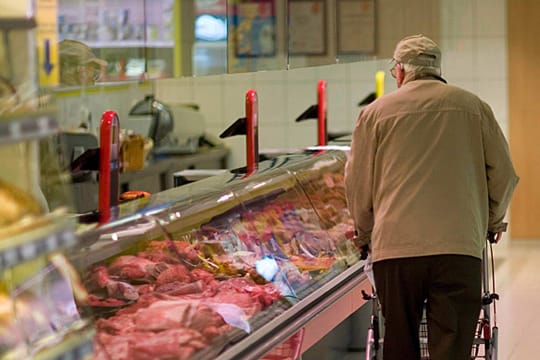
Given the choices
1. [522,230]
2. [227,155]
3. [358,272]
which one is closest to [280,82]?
[227,155]

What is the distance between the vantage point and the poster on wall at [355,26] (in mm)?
7530

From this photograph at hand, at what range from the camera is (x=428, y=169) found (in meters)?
4.36

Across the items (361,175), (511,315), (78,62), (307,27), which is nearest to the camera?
(361,175)

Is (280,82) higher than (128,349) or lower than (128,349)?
higher

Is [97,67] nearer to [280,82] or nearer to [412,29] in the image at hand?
[412,29]

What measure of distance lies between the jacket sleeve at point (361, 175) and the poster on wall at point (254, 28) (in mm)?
1289

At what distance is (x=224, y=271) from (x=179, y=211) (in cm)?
45

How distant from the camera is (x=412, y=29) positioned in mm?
9297

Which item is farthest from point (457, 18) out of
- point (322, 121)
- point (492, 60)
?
point (322, 121)

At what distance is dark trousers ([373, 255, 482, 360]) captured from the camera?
171 inches

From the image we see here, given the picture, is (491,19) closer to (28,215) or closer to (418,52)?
(418,52)

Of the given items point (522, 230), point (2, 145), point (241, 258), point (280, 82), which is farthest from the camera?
point (522, 230)

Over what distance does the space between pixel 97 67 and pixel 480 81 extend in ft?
22.8

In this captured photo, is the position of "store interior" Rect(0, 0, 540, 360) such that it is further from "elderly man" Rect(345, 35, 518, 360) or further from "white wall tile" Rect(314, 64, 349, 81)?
"white wall tile" Rect(314, 64, 349, 81)
